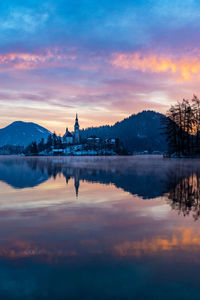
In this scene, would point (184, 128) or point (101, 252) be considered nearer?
point (101, 252)

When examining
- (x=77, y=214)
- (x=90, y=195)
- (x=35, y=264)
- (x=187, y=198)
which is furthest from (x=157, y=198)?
(x=35, y=264)

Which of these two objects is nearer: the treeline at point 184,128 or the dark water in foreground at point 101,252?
the dark water in foreground at point 101,252

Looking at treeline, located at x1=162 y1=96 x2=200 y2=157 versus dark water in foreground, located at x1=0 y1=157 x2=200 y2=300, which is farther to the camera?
treeline, located at x1=162 y1=96 x2=200 y2=157

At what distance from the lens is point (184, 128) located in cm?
8331

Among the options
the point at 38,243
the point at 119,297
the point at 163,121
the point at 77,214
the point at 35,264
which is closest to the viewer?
the point at 119,297

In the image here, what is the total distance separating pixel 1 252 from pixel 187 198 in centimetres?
1033

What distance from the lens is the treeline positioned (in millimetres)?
80625

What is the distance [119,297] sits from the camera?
4.64 m

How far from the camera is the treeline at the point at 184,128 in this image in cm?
8062

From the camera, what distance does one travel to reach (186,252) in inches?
250

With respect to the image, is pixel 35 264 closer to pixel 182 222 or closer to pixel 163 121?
pixel 182 222

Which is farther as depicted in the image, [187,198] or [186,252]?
[187,198]

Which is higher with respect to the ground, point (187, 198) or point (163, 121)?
point (163, 121)

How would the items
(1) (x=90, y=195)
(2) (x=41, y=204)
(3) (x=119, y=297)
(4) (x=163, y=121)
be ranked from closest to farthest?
(3) (x=119, y=297) → (2) (x=41, y=204) → (1) (x=90, y=195) → (4) (x=163, y=121)
